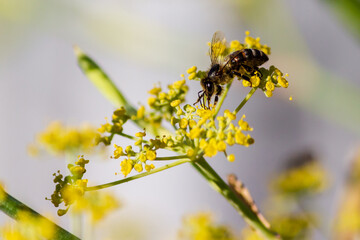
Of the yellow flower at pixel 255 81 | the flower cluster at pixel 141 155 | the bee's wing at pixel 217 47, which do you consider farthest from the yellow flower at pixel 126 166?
the bee's wing at pixel 217 47

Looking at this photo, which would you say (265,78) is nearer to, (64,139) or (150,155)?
(150,155)

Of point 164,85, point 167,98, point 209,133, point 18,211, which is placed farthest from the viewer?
point 164,85

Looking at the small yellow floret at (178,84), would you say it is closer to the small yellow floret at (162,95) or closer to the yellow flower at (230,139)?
the small yellow floret at (162,95)

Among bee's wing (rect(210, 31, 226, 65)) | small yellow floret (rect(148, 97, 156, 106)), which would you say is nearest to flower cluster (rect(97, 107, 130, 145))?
small yellow floret (rect(148, 97, 156, 106))

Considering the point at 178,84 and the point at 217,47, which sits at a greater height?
the point at 217,47

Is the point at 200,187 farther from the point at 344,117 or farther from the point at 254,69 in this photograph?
the point at 254,69

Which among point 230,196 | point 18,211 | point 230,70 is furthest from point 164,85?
point 18,211
